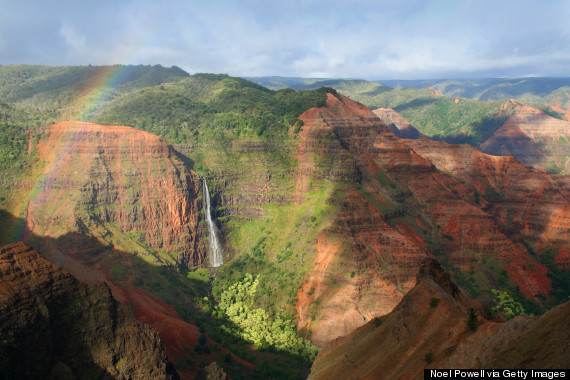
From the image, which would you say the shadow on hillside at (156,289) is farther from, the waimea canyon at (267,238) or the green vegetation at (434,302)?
the green vegetation at (434,302)

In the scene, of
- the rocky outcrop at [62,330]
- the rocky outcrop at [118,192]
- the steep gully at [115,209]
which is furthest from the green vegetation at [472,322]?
the rocky outcrop at [118,192]

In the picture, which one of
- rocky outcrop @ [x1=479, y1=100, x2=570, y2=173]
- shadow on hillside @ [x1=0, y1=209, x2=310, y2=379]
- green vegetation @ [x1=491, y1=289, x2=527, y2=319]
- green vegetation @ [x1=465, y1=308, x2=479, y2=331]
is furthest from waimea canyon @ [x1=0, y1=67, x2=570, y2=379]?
rocky outcrop @ [x1=479, y1=100, x2=570, y2=173]

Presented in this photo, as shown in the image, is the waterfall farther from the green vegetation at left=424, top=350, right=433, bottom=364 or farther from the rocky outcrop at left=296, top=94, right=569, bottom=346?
the green vegetation at left=424, top=350, right=433, bottom=364

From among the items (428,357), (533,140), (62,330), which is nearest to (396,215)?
(428,357)

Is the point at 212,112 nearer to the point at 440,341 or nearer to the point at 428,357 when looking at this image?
Result: the point at 440,341

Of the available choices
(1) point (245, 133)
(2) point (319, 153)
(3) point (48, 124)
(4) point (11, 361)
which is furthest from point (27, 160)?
(4) point (11, 361)

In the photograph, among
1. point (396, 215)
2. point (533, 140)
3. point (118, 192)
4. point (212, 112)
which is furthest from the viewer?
point (533, 140)
